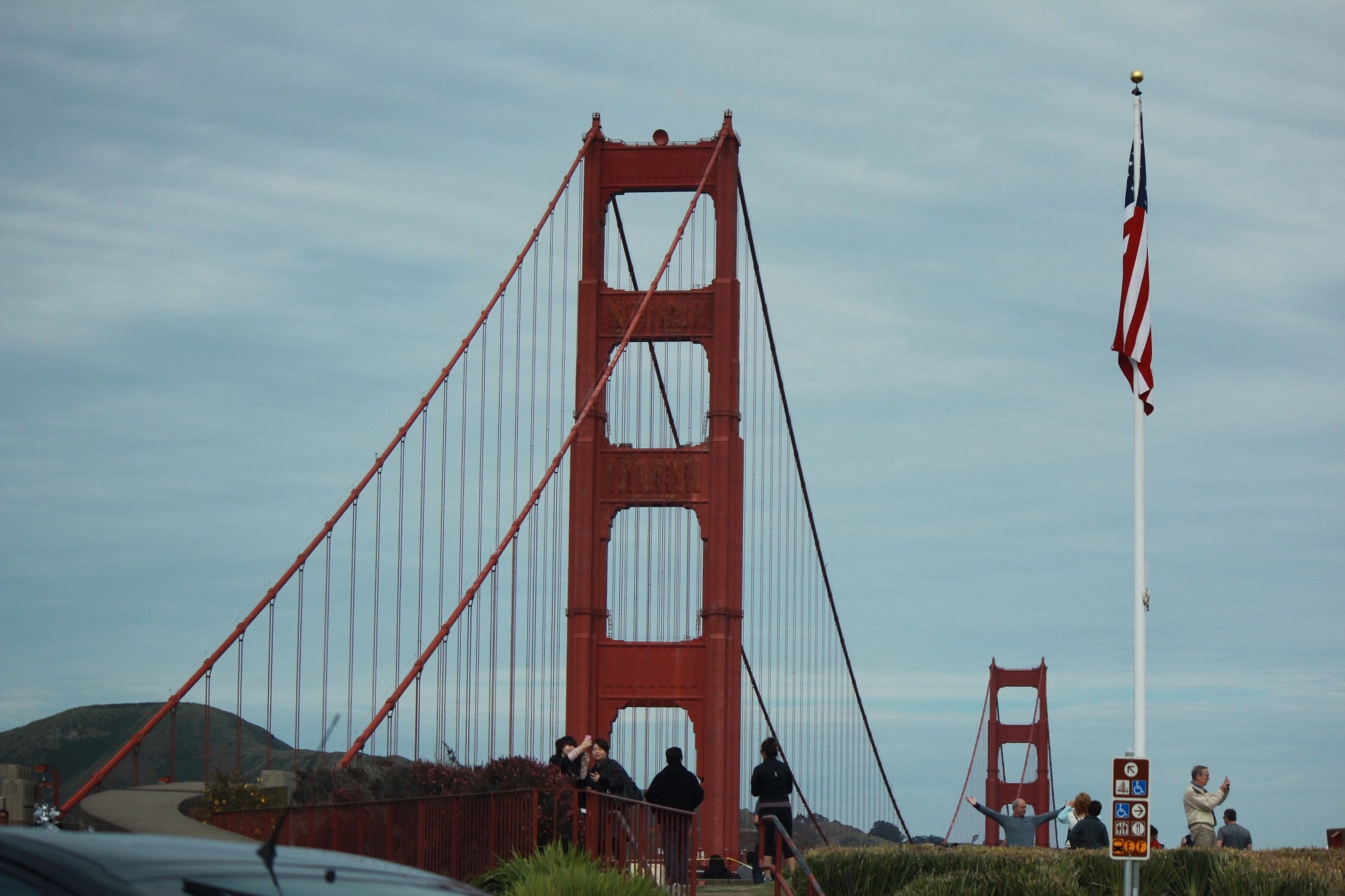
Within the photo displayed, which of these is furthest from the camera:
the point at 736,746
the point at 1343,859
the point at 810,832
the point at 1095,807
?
the point at 810,832

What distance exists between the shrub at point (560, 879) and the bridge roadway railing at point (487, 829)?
315mm

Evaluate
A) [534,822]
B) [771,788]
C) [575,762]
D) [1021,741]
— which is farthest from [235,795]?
[1021,741]

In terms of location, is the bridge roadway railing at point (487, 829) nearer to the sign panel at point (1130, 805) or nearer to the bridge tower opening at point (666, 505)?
the sign panel at point (1130, 805)

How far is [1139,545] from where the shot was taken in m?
17.1

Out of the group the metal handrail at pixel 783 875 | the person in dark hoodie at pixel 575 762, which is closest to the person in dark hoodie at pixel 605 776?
the person in dark hoodie at pixel 575 762

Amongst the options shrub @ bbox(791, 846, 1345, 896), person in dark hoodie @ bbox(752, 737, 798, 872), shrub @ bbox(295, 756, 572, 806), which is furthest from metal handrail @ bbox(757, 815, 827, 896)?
shrub @ bbox(295, 756, 572, 806)

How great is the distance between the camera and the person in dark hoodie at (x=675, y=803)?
16.6 m

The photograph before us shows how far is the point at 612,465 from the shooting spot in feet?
104

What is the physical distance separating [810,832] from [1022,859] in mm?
17063

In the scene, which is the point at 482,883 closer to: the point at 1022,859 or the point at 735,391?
the point at 1022,859

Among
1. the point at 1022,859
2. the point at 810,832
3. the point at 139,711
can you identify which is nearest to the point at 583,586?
the point at 810,832

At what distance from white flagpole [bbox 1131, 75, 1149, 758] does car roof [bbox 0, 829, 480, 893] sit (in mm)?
11857

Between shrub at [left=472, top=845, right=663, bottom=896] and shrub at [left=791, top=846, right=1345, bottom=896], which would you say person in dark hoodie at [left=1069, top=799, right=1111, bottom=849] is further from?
shrub at [left=472, top=845, right=663, bottom=896]

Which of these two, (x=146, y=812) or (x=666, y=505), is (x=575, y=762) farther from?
(x=666, y=505)
